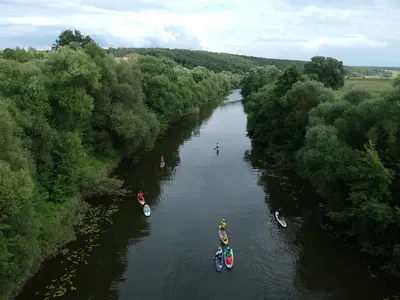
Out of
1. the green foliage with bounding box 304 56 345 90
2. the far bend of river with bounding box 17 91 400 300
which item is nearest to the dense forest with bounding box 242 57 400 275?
the far bend of river with bounding box 17 91 400 300

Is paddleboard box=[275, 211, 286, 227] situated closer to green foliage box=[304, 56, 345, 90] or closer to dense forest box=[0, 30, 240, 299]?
dense forest box=[0, 30, 240, 299]

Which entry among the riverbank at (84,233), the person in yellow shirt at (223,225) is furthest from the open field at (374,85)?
the riverbank at (84,233)

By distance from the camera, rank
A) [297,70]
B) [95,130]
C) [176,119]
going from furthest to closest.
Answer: [176,119] → [297,70] → [95,130]

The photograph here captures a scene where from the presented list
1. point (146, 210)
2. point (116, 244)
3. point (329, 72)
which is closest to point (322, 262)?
point (116, 244)

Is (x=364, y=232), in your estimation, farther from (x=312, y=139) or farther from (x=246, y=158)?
(x=246, y=158)

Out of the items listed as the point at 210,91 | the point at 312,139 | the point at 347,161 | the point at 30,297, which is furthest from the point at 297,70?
the point at 210,91

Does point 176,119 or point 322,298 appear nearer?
point 322,298

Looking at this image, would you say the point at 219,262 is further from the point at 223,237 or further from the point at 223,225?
the point at 223,225
